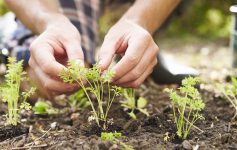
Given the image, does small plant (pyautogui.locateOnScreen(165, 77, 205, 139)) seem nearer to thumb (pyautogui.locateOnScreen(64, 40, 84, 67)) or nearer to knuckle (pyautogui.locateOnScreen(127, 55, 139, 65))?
knuckle (pyautogui.locateOnScreen(127, 55, 139, 65))

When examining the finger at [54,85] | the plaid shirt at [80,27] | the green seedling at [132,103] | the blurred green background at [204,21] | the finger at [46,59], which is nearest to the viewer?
the finger at [46,59]

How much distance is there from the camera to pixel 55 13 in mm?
2363

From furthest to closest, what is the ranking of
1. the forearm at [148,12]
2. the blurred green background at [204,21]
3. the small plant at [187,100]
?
the blurred green background at [204,21] → the forearm at [148,12] → the small plant at [187,100]

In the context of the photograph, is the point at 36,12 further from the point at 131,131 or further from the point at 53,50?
the point at 131,131

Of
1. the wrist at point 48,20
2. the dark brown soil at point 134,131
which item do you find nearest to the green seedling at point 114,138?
the dark brown soil at point 134,131

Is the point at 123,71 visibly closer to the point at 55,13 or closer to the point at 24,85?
the point at 55,13

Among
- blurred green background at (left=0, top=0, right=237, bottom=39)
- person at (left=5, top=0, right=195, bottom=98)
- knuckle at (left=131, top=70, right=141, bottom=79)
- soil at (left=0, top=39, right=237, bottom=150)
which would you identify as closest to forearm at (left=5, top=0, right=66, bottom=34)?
person at (left=5, top=0, right=195, bottom=98)

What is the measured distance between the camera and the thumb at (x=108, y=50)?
1.86 metres

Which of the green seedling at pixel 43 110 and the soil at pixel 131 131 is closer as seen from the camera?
the soil at pixel 131 131

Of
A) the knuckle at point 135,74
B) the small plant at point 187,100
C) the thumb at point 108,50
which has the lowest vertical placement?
the small plant at point 187,100

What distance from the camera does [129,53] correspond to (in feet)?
6.06

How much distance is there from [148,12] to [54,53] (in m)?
0.58

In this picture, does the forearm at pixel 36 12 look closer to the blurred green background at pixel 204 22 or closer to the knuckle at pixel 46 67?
the knuckle at pixel 46 67

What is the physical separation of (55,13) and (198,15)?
3208mm
